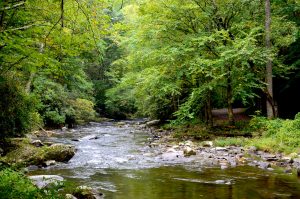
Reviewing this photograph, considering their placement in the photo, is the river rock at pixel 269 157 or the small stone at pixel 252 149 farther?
the small stone at pixel 252 149

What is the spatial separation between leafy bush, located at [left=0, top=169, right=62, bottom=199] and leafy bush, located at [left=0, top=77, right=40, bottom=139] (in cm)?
604

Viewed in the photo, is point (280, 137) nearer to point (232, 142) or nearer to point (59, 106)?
point (232, 142)

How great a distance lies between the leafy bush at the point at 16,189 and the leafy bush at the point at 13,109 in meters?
6.04

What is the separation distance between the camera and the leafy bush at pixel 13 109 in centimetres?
1264

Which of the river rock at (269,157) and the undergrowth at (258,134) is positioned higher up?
the undergrowth at (258,134)

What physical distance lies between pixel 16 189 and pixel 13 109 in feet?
Result: 24.8

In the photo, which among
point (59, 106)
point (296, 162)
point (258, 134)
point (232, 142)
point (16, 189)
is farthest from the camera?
point (59, 106)

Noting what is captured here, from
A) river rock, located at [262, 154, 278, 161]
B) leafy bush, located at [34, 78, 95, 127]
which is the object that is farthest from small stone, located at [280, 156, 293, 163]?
leafy bush, located at [34, 78, 95, 127]

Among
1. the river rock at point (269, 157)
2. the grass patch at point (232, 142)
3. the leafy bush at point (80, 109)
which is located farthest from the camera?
the leafy bush at point (80, 109)

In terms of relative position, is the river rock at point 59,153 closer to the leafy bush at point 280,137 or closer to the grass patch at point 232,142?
the grass patch at point 232,142

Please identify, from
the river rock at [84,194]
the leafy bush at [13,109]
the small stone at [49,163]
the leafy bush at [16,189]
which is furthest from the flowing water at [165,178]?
the leafy bush at [13,109]

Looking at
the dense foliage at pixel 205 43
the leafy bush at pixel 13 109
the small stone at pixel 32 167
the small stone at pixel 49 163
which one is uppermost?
the dense foliage at pixel 205 43

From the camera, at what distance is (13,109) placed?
1297 centimetres

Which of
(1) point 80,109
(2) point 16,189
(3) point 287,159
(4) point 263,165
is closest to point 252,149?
Answer: (3) point 287,159
